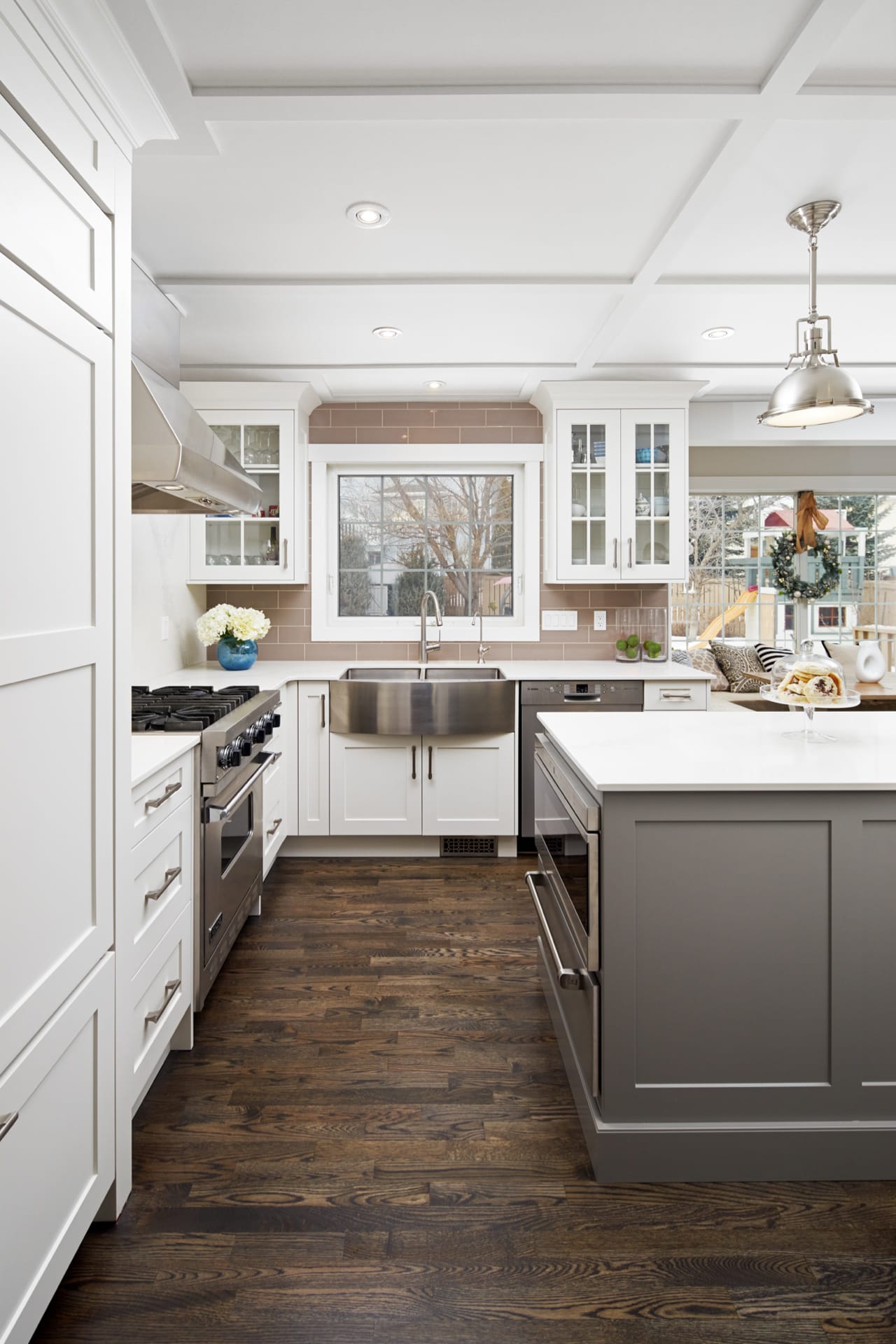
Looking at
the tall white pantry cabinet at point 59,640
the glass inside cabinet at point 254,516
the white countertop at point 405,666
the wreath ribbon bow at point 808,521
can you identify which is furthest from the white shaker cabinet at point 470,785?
the wreath ribbon bow at point 808,521

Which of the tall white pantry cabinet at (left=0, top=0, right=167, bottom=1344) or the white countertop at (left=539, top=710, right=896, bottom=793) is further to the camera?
the white countertop at (left=539, top=710, right=896, bottom=793)

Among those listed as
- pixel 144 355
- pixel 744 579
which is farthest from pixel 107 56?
pixel 744 579

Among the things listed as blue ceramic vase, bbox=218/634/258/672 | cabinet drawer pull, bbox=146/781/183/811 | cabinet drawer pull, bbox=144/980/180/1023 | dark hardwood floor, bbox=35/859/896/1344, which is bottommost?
dark hardwood floor, bbox=35/859/896/1344

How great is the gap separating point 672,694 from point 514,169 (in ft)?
8.06

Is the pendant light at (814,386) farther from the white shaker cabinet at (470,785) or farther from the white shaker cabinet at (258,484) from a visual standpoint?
the white shaker cabinet at (258,484)

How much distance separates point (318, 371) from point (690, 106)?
2373 mm

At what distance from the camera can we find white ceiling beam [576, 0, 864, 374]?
1.55m

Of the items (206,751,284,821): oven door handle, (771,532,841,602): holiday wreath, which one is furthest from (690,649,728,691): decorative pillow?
(206,751,284,821): oven door handle

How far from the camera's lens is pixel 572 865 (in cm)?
187

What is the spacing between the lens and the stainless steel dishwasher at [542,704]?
378 cm

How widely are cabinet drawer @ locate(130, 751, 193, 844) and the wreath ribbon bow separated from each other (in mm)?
4861

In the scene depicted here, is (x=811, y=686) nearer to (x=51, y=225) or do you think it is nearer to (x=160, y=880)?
(x=160, y=880)

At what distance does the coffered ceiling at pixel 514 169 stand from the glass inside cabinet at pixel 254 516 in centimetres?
53

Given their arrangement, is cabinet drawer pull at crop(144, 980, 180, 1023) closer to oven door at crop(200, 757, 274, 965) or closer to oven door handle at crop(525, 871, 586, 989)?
oven door at crop(200, 757, 274, 965)
